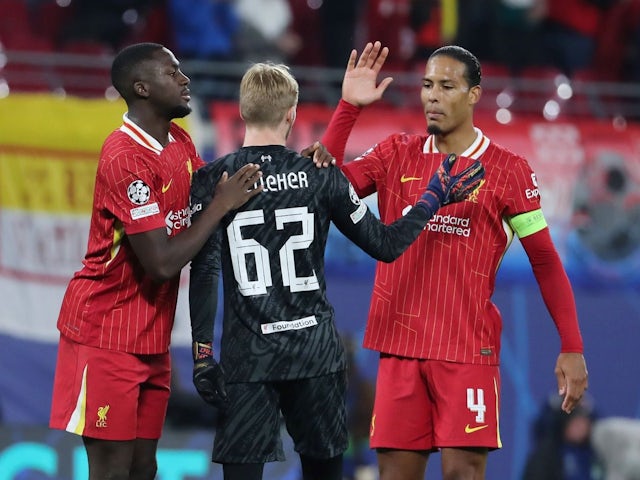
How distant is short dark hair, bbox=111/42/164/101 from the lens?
4371 mm

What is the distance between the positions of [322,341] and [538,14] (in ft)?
20.2

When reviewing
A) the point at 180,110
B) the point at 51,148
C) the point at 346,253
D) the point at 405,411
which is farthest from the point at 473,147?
the point at 51,148

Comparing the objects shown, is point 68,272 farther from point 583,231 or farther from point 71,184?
point 583,231

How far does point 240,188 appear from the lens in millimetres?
4051

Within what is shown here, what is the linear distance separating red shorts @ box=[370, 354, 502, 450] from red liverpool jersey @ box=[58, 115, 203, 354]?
3.27 feet

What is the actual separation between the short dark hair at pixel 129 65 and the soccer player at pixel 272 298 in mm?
486

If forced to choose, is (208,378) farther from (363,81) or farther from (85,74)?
(85,74)

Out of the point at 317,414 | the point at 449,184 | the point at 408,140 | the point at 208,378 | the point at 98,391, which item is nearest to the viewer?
the point at 208,378

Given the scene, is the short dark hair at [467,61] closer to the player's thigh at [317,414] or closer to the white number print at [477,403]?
the white number print at [477,403]

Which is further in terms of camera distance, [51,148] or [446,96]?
[51,148]

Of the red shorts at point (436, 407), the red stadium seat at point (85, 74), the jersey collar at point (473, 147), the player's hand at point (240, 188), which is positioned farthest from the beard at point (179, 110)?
the red stadium seat at point (85, 74)

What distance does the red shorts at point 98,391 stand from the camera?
4309 mm

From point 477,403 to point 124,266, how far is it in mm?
1557

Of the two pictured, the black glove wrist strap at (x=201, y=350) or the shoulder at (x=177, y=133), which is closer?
the black glove wrist strap at (x=201, y=350)
